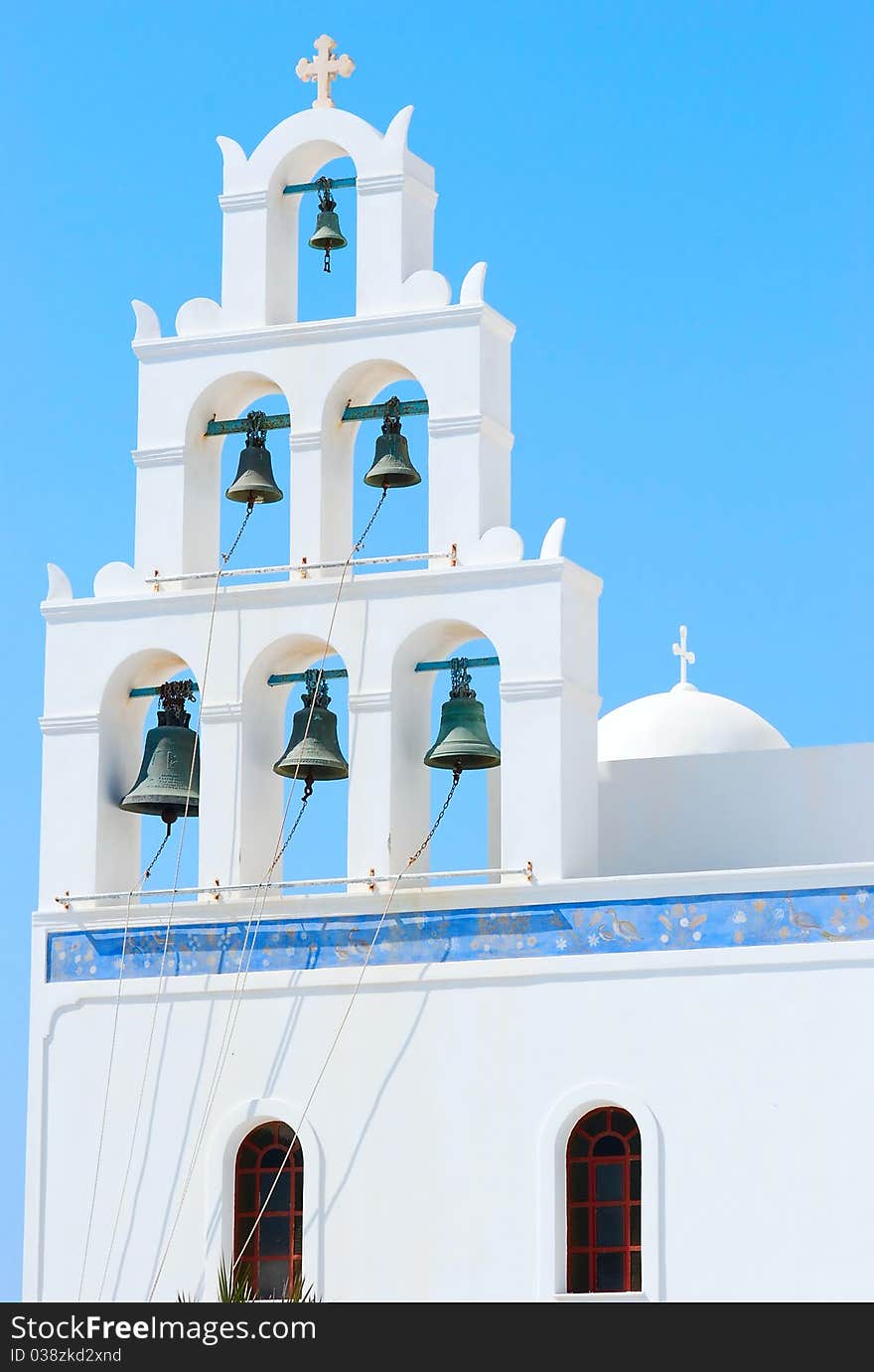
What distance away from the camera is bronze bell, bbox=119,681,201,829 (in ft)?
78.2

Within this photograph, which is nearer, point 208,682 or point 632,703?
point 208,682

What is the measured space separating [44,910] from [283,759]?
75.6 inches

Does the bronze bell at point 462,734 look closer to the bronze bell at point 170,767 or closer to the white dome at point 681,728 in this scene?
the bronze bell at point 170,767

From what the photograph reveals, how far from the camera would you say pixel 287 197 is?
24.8 metres

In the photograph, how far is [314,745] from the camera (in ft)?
77.4

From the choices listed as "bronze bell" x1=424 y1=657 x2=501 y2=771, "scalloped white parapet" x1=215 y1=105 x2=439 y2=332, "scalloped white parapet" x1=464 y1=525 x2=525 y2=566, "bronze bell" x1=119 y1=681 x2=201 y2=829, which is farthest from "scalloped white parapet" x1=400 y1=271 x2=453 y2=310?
"bronze bell" x1=119 y1=681 x2=201 y2=829

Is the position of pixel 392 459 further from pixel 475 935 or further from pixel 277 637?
pixel 475 935

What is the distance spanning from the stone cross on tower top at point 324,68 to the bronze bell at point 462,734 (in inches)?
166

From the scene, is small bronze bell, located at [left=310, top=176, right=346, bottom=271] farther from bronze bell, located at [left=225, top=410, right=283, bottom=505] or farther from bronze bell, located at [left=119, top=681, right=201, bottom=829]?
bronze bell, located at [left=119, top=681, right=201, bottom=829]

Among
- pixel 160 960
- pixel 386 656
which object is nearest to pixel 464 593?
pixel 386 656

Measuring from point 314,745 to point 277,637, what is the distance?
769mm

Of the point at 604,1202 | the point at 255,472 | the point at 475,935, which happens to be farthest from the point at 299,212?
the point at 604,1202

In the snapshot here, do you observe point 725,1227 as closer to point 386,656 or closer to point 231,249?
point 386,656

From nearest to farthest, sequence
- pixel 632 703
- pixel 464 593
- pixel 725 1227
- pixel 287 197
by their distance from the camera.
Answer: pixel 725 1227 → pixel 464 593 → pixel 287 197 → pixel 632 703
